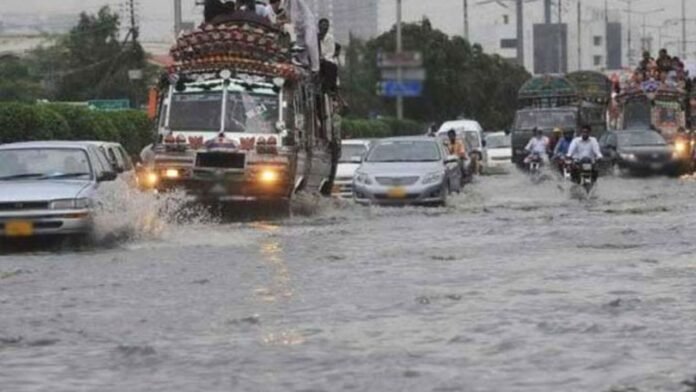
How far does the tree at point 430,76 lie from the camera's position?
67.1 meters

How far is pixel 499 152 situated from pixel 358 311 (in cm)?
4234

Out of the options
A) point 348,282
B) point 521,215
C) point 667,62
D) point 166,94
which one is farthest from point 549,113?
point 348,282

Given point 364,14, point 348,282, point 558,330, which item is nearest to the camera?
A: point 558,330

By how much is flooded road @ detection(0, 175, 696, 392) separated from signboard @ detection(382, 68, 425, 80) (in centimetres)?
4027

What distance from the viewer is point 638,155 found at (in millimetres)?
40469

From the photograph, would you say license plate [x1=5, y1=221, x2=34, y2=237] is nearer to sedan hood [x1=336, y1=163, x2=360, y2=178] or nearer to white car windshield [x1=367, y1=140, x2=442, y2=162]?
white car windshield [x1=367, y1=140, x2=442, y2=162]

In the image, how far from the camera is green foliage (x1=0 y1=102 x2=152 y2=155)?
29203 millimetres

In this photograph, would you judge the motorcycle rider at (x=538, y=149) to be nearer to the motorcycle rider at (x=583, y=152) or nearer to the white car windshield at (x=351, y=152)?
the white car windshield at (x=351, y=152)

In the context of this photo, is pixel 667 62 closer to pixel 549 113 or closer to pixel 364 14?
pixel 549 113

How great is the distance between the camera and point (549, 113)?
45969 millimetres

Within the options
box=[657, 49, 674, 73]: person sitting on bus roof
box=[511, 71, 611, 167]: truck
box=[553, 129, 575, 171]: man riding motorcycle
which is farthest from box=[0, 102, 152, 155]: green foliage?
box=[657, 49, 674, 73]: person sitting on bus roof

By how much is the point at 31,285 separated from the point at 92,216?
3.40 m

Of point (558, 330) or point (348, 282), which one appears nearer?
point (558, 330)

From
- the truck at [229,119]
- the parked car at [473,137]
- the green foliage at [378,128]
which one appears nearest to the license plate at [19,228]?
the truck at [229,119]
